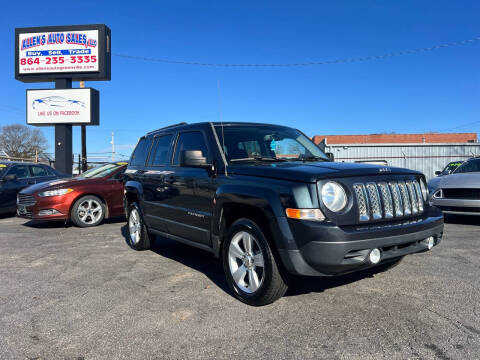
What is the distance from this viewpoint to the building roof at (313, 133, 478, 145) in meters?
56.5

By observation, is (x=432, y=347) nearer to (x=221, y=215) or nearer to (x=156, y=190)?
(x=221, y=215)

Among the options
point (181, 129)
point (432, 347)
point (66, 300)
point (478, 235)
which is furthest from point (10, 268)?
point (478, 235)

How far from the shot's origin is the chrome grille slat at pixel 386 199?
3377 millimetres

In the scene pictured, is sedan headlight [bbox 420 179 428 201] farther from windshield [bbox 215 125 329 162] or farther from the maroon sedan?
the maroon sedan

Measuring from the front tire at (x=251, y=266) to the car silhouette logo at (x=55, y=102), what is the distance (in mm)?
20486

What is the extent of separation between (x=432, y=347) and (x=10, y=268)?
16.2ft

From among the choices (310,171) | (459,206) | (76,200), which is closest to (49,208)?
(76,200)

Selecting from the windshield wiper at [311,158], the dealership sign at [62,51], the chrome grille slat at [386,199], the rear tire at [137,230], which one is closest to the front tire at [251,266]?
the chrome grille slat at [386,199]

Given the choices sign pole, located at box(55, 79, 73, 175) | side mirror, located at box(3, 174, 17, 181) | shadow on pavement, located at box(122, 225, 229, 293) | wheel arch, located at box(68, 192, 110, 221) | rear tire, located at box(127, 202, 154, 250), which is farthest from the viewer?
sign pole, located at box(55, 79, 73, 175)

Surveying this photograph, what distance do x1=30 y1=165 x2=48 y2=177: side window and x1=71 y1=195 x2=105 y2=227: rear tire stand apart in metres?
3.54

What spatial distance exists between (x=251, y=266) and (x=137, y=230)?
2973mm

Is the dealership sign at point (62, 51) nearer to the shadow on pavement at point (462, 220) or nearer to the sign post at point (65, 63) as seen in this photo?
the sign post at point (65, 63)

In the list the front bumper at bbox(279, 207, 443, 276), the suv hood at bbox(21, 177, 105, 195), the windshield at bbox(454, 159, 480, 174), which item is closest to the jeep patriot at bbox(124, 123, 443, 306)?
the front bumper at bbox(279, 207, 443, 276)

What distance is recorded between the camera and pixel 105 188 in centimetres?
865
